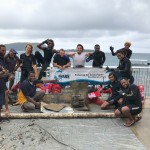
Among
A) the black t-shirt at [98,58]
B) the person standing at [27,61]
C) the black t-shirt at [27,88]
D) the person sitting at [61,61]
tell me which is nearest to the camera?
the black t-shirt at [27,88]

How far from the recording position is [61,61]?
11523mm

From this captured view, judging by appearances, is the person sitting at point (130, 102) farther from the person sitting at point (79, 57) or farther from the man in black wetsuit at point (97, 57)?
the person sitting at point (79, 57)

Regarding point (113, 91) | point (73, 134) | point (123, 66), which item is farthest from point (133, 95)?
point (73, 134)

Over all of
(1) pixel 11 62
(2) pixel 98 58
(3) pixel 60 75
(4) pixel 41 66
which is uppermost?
(2) pixel 98 58

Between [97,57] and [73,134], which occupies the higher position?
[97,57]

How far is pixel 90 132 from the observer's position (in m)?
8.46

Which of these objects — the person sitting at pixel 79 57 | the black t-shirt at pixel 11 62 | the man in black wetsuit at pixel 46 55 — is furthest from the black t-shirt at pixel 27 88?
the person sitting at pixel 79 57

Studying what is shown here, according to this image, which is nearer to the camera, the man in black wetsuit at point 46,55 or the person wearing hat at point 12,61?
the person wearing hat at point 12,61

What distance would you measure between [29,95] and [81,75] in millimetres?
2275

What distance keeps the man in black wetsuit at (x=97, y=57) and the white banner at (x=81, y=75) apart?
0.21 meters

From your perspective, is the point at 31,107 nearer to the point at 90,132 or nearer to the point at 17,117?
the point at 17,117

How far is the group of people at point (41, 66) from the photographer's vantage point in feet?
29.9

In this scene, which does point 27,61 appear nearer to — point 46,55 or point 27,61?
point 27,61

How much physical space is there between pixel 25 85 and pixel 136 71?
169 inches
